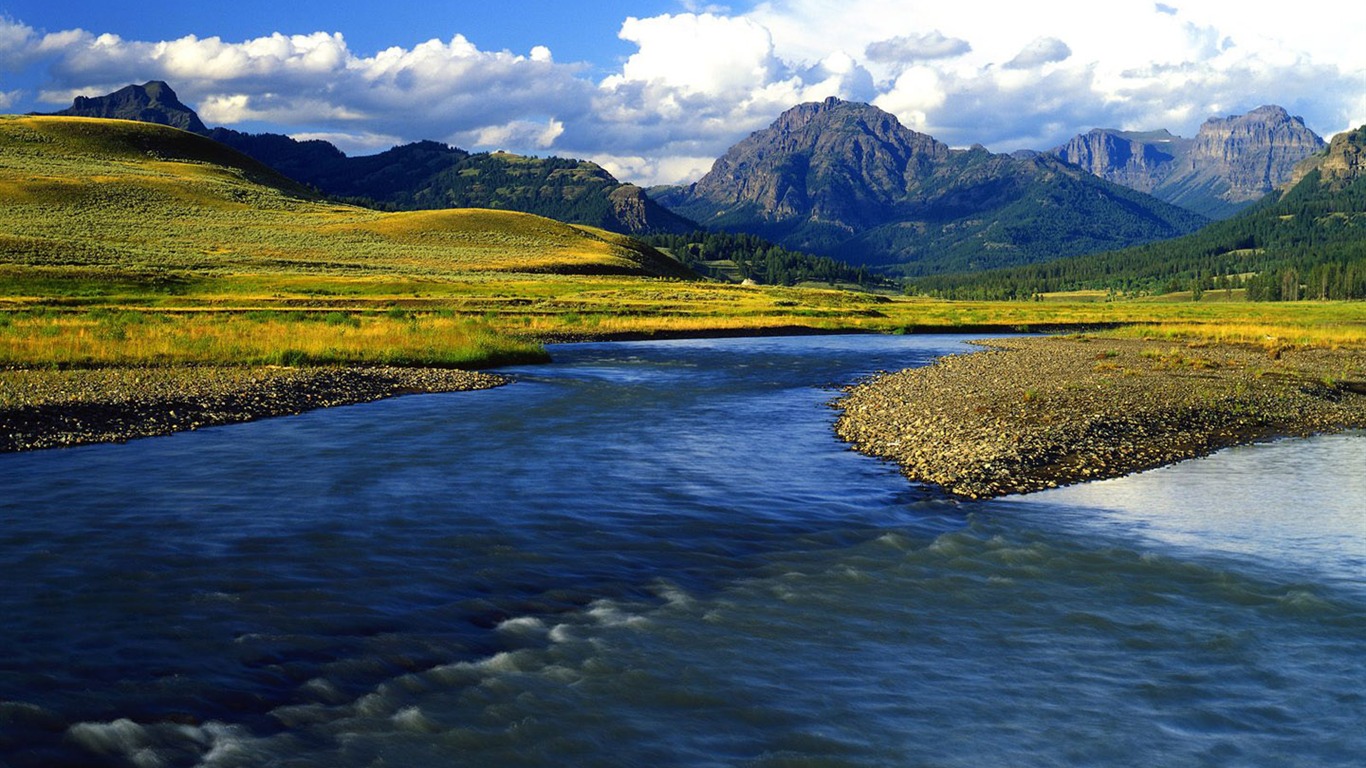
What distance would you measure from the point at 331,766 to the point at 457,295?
98.9m

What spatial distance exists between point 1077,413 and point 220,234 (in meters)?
149

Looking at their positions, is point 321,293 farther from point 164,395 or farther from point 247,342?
point 164,395

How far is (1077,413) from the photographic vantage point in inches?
1316

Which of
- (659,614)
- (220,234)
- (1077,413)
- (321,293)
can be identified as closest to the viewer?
(659,614)

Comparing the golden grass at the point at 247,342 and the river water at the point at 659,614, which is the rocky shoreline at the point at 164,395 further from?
the river water at the point at 659,614

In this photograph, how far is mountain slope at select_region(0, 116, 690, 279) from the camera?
121312 millimetres

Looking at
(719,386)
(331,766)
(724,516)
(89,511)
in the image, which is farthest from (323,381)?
(331,766)

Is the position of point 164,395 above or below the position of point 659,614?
above

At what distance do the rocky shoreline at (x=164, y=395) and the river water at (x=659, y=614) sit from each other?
9.71 feet

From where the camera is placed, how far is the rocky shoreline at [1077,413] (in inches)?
1041

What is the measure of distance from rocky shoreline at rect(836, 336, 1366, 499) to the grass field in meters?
26.3

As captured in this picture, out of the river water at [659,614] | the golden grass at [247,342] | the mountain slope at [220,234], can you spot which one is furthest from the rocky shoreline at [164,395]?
the mountain slope at [220,234]

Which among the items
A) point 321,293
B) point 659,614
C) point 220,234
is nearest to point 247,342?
point 659,614

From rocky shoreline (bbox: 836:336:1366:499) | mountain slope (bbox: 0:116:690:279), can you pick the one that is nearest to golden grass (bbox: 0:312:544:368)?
rocky shoreline (bbox: 836:336:1366:499)
